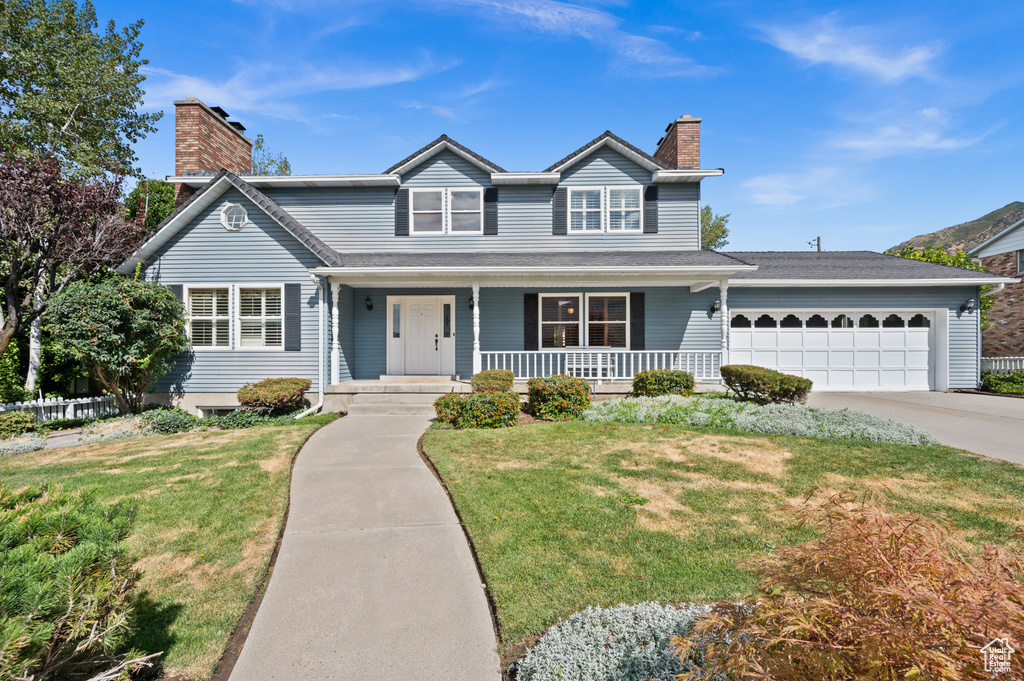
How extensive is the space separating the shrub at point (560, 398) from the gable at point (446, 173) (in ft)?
22.4

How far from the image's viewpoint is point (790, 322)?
45.2 ft

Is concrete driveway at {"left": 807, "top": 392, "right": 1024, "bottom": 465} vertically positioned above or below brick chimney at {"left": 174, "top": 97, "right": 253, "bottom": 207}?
below

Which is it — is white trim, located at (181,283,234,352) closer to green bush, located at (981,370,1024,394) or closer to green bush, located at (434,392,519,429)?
green bush, located at (434,392,519,429)

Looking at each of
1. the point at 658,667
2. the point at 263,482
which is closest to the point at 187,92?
the point at 263,482

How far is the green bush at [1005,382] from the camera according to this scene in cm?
1284

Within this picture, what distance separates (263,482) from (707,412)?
291 inches

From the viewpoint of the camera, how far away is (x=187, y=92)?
42.6 ft

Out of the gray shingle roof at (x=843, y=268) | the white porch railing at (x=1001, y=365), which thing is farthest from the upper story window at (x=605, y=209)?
the white porch railing at (x=1001, y=365)

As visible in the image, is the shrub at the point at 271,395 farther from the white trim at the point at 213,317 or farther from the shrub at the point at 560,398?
the shrub at the point at 560,398

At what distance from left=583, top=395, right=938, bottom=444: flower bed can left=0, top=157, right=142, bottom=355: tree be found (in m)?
12.2

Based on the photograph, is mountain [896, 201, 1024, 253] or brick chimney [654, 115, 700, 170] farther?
mountain [896, 201, 1024, 253]

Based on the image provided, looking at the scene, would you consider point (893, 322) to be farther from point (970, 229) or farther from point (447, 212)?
point (970, 229)

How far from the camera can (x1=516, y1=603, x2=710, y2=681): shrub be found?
231 cm

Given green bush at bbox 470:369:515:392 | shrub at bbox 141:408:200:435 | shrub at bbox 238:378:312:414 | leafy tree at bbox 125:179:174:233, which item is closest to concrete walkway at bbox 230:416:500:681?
green bush at bbox 470:369:515:392
